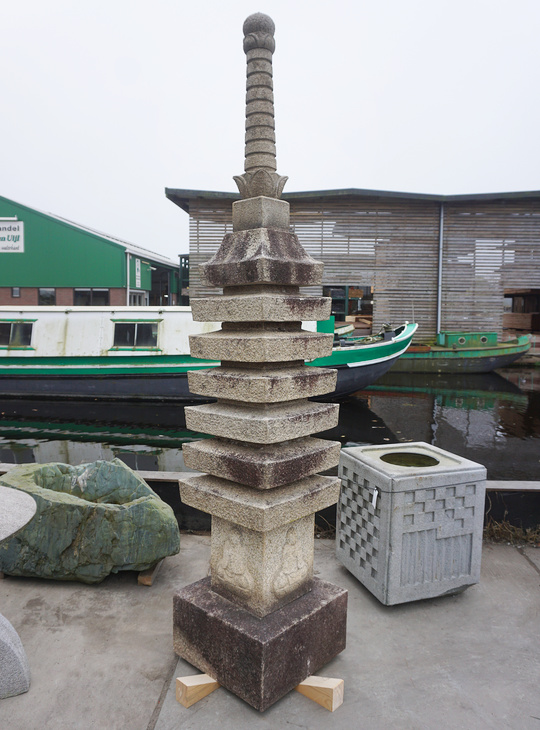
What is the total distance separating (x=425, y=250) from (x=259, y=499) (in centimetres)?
2435

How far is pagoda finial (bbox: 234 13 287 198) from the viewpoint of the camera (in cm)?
385

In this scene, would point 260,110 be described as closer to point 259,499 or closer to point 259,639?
point 259,499

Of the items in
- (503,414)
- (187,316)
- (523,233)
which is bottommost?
(503,414)

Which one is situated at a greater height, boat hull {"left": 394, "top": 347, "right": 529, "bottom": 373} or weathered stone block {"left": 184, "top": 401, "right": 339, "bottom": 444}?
weathered stone block {"left": 184, "top": 401, "right": 339, "bottom": 444}

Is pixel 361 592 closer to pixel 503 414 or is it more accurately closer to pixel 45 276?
pixel 503 414

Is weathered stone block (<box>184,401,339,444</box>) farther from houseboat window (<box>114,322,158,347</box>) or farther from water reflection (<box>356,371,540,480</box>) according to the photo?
houseboat window (<box>114,322,158,347</box>)

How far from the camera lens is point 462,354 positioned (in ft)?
75.9

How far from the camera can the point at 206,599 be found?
388cm

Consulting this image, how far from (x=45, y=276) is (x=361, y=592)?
27.5m

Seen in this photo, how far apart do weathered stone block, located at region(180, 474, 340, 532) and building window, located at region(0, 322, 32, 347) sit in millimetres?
14812

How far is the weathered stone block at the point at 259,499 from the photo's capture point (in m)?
3.57

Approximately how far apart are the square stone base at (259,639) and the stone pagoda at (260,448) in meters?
0.01

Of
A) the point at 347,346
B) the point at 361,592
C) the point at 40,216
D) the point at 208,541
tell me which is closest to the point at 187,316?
the point at 347,346

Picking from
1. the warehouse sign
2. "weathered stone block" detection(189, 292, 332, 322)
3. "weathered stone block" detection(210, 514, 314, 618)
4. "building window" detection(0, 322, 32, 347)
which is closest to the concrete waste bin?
"weathered stone block" detection(210, 514, 314, 618)
